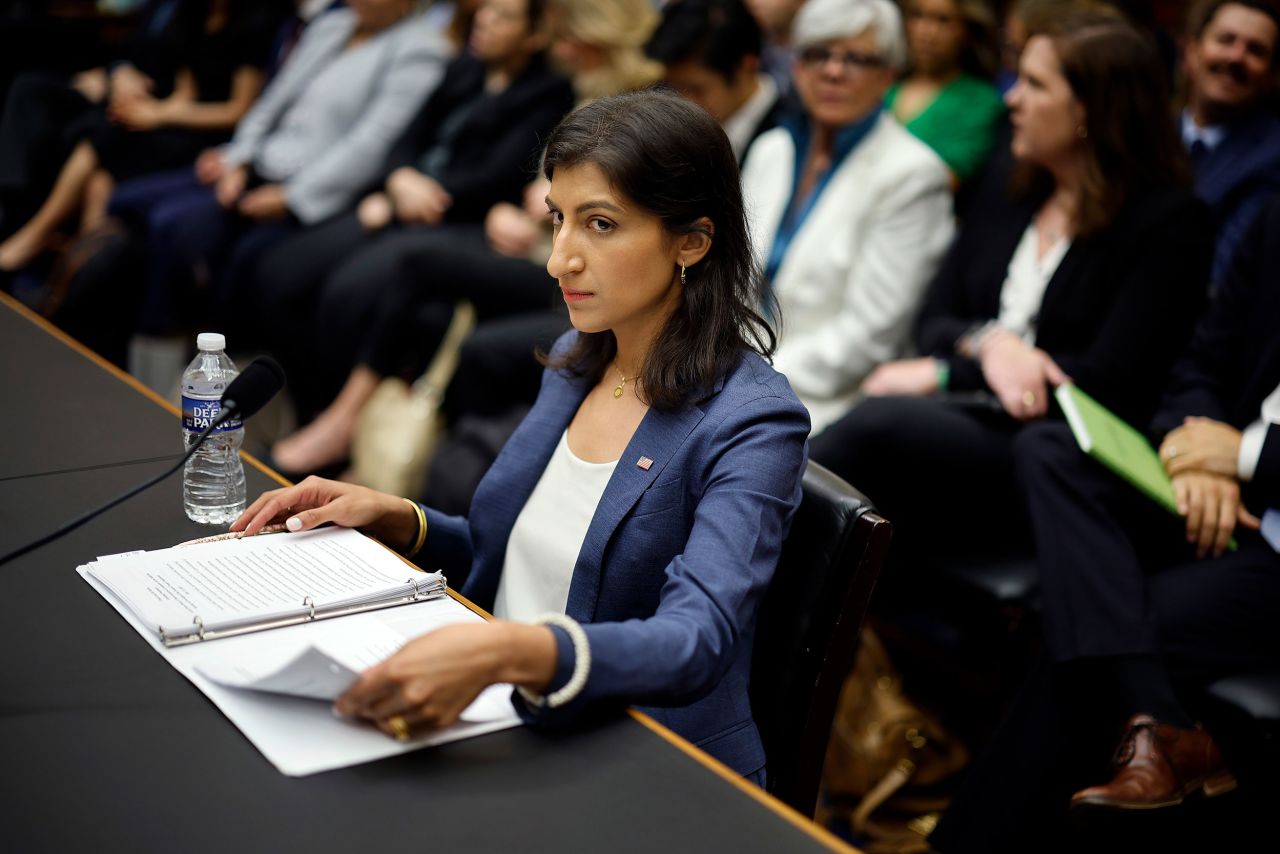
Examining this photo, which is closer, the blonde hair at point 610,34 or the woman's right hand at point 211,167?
the blonde hair at point 610,34

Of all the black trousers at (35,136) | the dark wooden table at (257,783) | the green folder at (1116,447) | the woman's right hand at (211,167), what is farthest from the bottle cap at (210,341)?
the black trousers at (35,136)

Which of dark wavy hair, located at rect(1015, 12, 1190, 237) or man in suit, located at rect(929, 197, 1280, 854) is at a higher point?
dark wavy hair, located at rect(1015, 12, 1190, 237)

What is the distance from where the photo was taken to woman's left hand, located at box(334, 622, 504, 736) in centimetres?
99

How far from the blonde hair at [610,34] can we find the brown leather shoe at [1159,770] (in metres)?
2.06

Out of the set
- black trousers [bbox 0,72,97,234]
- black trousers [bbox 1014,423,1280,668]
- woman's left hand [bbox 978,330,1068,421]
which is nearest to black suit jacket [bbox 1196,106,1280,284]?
woman's left hand [bbox 978,330,1068,421]

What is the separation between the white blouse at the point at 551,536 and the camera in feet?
4.87

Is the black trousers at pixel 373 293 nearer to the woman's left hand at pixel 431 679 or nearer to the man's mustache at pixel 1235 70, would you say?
the man's mustache at pixel 1235 70

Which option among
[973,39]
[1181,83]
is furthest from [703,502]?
[1181,83]

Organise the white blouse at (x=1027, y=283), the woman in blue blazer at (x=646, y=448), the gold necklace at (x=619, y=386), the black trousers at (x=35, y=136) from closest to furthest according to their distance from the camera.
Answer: the woman in blue blazer at (x=646, y=448), the gold necklace at (x=619, y=386), the white blouse at (x=1027, y=283), the black trousers at (x=35, y=136)

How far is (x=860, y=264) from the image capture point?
2.78 metres

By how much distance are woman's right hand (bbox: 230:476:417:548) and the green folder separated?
3.63 feet

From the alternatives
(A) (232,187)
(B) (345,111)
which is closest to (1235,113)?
(B) (345,111)

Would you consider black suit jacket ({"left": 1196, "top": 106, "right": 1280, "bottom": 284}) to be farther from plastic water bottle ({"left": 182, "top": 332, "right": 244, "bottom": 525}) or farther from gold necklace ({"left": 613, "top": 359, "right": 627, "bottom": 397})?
plastic water bottle ({"left": 182, "top": 332, "right": 244, "bottom": 525})

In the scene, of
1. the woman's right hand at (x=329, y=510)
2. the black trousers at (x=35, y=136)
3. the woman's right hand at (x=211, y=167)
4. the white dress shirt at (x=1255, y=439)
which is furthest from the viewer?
the black trousers at (x=35, y=136)
